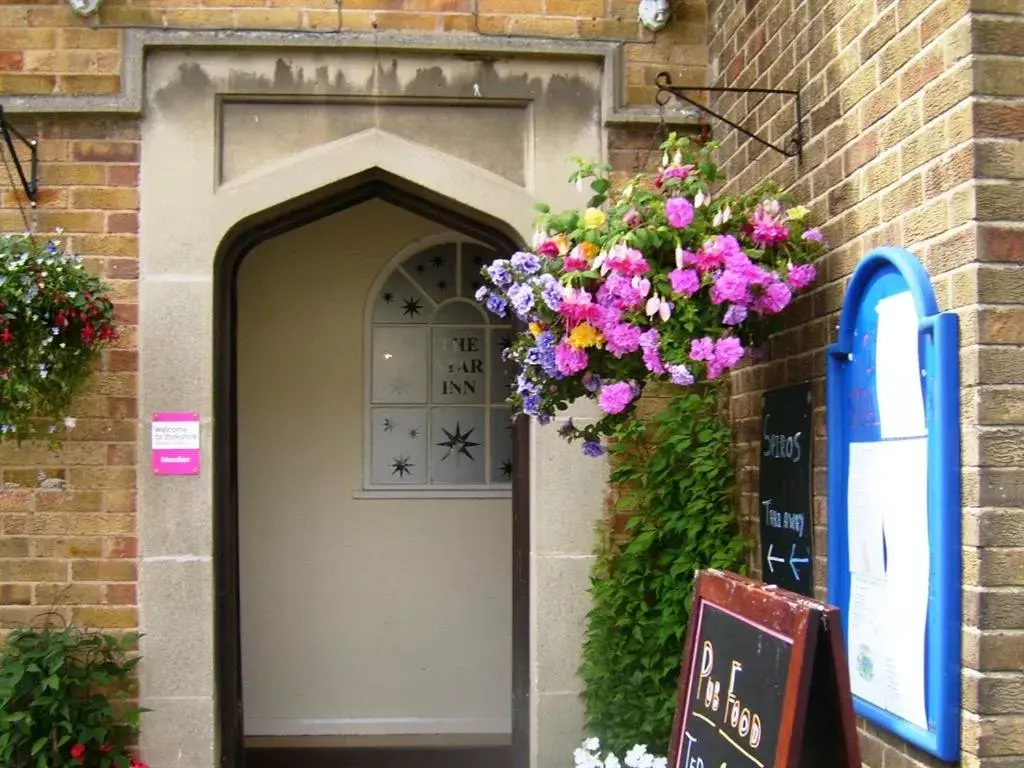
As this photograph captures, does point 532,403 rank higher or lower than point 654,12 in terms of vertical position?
lower

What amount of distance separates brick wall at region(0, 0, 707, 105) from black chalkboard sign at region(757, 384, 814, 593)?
1.58 m

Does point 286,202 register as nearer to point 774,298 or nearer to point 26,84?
point 26,84

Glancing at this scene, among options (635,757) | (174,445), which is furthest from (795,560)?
(174,445)

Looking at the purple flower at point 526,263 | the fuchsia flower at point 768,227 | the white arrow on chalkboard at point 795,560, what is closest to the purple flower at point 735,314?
the fuchsia flower at point 768,227

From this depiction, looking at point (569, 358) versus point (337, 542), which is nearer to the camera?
point (569, 358)

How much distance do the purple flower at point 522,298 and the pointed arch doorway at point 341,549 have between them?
3052 millimetres

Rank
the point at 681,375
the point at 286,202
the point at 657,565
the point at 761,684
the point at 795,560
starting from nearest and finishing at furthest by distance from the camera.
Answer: the point at 761,684, the point at 681,375, the point at 795,560, the point at 657,565, the point at 286,202

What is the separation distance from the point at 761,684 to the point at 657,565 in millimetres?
1867

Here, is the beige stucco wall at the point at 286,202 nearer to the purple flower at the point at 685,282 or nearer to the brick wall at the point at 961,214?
the brick wall at the point at 961,214

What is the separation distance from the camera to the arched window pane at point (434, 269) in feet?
21.1

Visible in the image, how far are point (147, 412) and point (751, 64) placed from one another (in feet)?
9.16

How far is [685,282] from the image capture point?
10.7 feet

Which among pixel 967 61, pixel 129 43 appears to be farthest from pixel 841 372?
pixel 129 43

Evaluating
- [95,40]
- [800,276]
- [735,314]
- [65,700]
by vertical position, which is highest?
[95,40]
